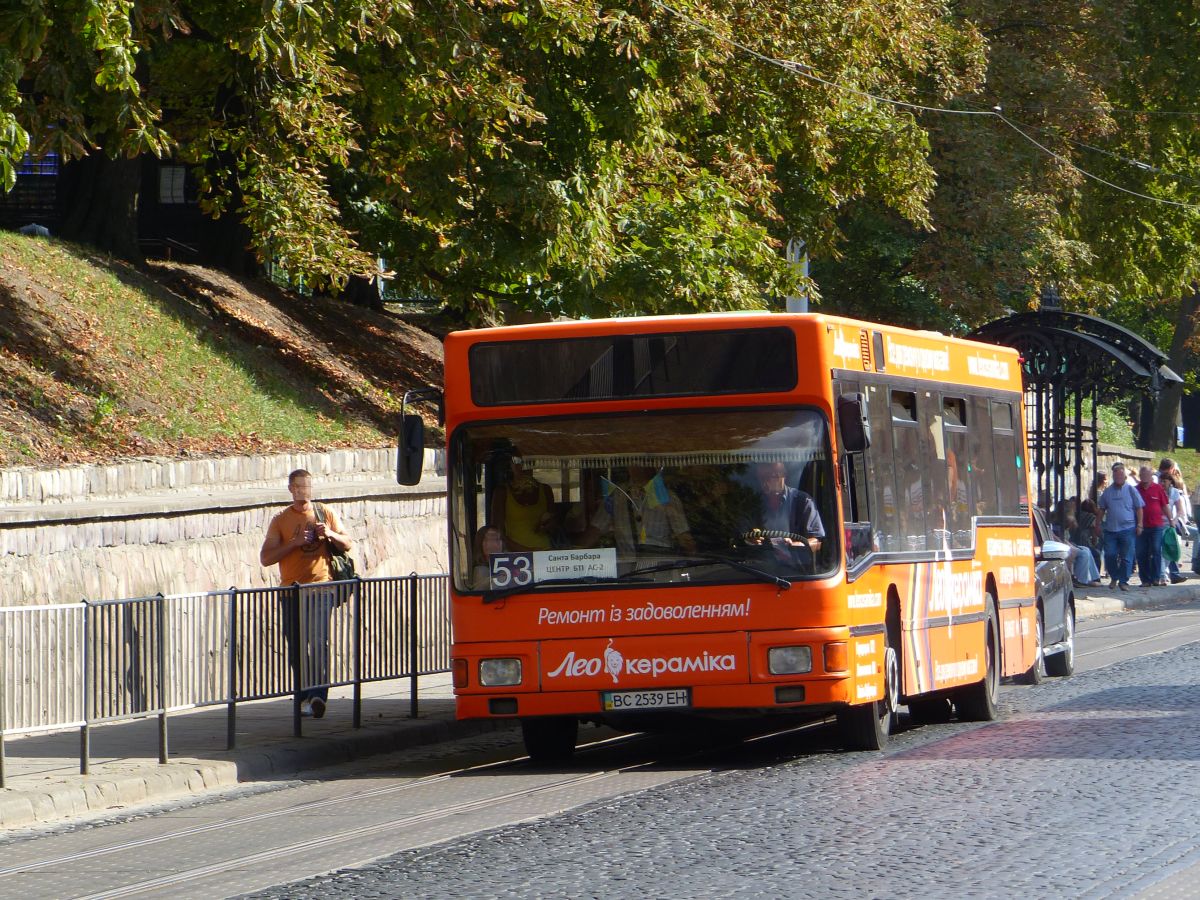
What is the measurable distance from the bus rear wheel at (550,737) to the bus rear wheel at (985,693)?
332 cm

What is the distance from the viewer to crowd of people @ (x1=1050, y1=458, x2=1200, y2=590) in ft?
99.9

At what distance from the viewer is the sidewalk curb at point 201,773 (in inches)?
404

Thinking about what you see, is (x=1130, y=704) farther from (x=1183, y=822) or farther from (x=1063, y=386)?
(x=1063, y=386)

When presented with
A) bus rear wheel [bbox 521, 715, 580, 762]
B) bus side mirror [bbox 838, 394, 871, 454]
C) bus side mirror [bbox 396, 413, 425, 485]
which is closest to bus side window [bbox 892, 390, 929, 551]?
bus side mirror [bbox 838, 394, 871, 454]

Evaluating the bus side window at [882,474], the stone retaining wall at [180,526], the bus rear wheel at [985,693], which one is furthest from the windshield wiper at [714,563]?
the stone retaining wall at [180,526]

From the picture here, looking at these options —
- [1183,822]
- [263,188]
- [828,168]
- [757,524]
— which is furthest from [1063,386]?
[1183,822]

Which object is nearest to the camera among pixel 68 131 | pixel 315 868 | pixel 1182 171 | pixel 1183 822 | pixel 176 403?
pixel 315 868

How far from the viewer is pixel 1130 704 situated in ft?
47.2

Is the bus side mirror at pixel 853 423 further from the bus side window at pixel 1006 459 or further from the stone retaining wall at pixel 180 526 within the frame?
the stone retaining wall at pixel 180 526

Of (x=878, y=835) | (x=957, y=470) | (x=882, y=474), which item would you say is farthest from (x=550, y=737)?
(x=878, y=835)

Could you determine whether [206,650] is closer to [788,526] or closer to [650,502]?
[650,502]

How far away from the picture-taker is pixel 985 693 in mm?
14188

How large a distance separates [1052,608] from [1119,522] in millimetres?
13564

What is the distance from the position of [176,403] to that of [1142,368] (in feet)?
46.0
